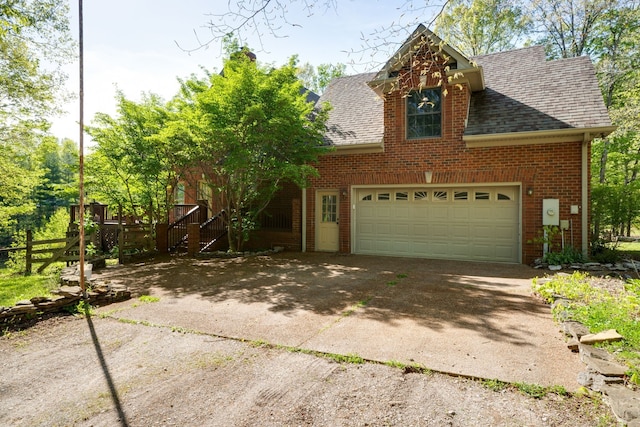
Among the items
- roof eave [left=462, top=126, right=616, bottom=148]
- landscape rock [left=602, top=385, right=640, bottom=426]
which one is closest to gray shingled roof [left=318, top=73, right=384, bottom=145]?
roof eave [left=462, top=126, right=616, bottom=148]

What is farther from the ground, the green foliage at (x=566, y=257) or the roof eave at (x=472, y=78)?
the roof eave at (x=472, y=78)

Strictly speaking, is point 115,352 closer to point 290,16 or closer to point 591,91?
point 290,16

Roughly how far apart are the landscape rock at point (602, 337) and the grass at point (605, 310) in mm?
55

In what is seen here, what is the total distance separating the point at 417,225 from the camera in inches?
416

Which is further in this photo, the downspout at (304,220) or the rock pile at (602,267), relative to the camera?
the downspout at (304,220)

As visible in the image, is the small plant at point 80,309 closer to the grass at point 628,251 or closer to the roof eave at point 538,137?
the roof eave at point 538,137

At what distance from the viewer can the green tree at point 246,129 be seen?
30.6 feet

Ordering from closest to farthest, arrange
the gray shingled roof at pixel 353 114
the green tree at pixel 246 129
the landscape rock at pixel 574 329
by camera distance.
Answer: the landscape rock at pixel 574 329
the green tree at pixel 246 129
the gray shingled roof at pixel 353 114

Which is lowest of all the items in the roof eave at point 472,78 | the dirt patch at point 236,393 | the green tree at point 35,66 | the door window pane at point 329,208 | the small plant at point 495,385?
the dirt patch at point 236,393

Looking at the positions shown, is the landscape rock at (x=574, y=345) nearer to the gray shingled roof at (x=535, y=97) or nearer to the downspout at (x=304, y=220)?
the gray shingled roof at (x=535, y=97)

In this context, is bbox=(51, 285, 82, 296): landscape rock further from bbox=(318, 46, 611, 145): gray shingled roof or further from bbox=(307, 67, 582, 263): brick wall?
bbox=(318, 46, 611, 145): gray shingled roof

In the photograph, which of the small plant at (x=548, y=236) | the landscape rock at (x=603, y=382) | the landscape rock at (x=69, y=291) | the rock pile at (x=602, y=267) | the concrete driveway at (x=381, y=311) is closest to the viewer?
the landscape rock at (x=603, y=382)

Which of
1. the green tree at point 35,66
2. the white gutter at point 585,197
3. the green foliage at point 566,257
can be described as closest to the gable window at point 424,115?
the white gutter at point 585,197

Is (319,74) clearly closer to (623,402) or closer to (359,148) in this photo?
(359,148)
